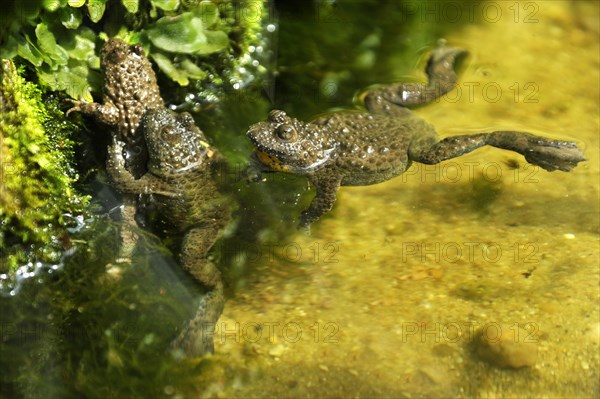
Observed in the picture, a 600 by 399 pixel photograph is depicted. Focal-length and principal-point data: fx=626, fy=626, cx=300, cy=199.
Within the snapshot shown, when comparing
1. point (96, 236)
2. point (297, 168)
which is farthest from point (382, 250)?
point (96, 236)

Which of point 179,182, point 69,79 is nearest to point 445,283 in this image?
point 179,182

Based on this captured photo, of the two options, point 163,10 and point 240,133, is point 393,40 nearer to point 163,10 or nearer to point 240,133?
point 240,133

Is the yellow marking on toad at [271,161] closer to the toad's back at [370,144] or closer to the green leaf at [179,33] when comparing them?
the toad's back at [370,144]

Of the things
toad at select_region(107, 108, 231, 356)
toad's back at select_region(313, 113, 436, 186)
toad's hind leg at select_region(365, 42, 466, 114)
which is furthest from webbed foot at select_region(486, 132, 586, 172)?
toad at select_region(107, 108, 231, 356)

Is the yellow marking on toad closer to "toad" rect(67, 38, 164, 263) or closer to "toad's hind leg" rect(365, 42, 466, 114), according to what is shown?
"toad" rect(67, 38, 164, 263)

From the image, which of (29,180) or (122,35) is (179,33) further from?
(29,180)

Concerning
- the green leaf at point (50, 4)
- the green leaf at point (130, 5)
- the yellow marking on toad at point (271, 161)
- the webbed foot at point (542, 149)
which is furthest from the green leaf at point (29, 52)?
the webbed foot at point (542, 149)
